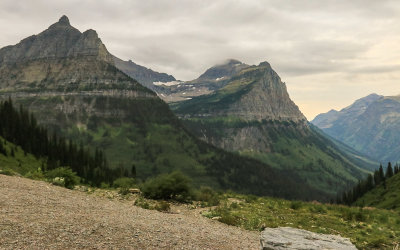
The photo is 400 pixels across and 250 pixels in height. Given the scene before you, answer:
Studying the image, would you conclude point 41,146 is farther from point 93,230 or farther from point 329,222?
point 329,222

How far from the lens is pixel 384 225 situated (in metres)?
26.9

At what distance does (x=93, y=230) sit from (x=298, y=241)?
9.85 meters

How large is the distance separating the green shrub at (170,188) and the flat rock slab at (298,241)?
659 inches

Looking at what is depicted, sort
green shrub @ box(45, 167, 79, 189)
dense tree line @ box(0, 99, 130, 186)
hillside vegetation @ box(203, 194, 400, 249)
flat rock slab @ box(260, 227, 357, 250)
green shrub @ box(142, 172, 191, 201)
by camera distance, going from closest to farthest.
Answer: flat rock slab @ box(260, 227, 357, 250) < hillside vegetation @ box(203, 194, 400, 249) < green shrub @ box(142, 172, 191, 201) < green shrub @ box(45, 167, 79, 189) < dense tree line @ box(0, 99, 130, 186)

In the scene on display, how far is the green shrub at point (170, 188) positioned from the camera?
30.2 m

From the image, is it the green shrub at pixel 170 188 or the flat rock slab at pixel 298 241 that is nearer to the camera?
the flat rock slab at pixel 298 241

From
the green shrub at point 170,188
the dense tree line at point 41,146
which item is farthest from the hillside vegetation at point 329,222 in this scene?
the dense tree line at point 41,146

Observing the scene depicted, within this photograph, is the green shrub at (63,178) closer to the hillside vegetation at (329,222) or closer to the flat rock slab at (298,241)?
the hillside vegetation at (329,222)

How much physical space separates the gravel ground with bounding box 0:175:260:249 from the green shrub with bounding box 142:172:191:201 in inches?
398

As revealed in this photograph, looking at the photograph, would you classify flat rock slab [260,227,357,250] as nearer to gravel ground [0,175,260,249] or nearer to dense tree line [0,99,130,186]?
gravel ground [0,175,260,249]

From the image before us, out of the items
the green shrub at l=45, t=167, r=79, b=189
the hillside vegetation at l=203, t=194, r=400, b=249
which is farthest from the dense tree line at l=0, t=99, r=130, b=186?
the hillside vegetation at l=203, t=194, r=400, b=249

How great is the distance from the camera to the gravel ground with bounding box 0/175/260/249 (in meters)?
12.5

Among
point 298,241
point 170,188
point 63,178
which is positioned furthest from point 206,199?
point 298,241

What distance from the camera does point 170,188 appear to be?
98.9ft
